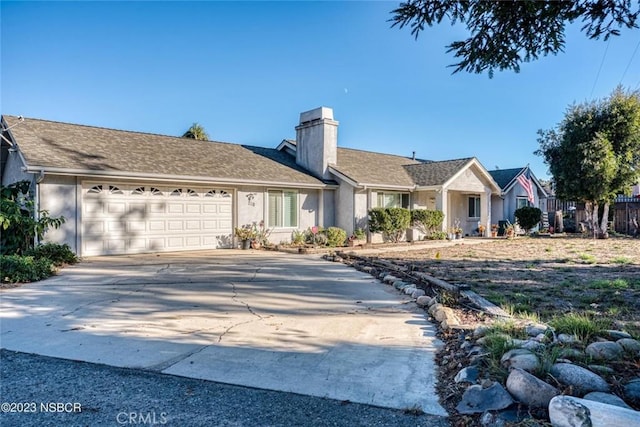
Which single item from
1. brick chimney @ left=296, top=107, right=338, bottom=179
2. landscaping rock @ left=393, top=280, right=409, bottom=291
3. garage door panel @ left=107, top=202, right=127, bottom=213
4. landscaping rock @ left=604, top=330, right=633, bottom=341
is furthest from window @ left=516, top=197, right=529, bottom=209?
landscaping rock @ left=604, top=330, right=633, bottom=341

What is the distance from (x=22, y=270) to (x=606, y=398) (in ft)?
33.5

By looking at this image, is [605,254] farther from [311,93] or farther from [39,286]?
[39,286]

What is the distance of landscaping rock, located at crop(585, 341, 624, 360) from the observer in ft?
12.1

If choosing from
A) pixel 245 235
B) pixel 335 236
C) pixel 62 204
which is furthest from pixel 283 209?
pixel 62 204

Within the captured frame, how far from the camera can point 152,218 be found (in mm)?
13703

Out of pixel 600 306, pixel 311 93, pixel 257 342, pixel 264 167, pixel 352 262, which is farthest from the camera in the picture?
pixel 311 93

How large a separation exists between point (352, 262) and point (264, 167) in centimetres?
721

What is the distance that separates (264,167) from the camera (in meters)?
17.3

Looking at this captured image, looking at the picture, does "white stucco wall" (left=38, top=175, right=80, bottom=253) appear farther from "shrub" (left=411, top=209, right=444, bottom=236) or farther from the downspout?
Result: "shrub" (left=411, top=209, right=444, bottom=236)

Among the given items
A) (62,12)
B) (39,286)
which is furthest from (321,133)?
(39,286)

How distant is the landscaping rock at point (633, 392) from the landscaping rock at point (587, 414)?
0.50 m

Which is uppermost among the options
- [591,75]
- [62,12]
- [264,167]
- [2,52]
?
[62,12]

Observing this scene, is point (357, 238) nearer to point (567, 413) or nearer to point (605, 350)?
point (605, 350)

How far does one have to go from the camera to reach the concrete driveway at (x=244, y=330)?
3.86 metres
